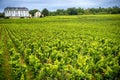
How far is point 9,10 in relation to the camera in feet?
173

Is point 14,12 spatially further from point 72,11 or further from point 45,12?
point 72,11

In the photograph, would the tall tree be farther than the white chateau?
Yes

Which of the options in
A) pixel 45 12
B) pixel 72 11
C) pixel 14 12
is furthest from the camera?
pixel 72 11

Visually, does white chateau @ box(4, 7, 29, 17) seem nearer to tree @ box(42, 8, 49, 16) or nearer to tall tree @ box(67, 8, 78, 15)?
tree @ box(42, 8, 49, 16)

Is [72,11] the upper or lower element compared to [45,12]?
upper

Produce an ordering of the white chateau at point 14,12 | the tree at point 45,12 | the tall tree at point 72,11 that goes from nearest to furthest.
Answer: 1. the white chateau at point 14,12
2. the tree at point 45,12
3. the tall tree at point 72,11

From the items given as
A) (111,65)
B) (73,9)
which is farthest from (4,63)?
(73,9)

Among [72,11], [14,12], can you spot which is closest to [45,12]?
[72,11]

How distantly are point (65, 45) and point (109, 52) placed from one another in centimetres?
294

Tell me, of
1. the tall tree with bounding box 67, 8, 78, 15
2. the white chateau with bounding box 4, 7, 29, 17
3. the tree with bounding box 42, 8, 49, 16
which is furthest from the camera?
the tall tree with bounding box 67, 8, 78, 15

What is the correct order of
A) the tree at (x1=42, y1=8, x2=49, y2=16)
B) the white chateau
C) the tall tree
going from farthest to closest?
the tall tree, the tree at (x1=42, y1=8, x2=49, y2=16), the white chateau

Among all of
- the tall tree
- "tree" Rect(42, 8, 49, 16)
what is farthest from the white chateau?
the tall tree

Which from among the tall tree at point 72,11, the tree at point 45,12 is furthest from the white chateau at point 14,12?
the tall tree at point 72,11

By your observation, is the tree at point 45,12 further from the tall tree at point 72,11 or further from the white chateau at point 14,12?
the tall tree at point 72,11
